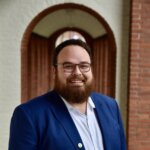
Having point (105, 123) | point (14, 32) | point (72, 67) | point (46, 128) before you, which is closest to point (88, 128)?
point (105, 123)

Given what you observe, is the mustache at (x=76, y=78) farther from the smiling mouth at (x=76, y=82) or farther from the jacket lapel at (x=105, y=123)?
the jacket lapel at (x=105, y=123)

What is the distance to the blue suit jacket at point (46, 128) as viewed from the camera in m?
1.76

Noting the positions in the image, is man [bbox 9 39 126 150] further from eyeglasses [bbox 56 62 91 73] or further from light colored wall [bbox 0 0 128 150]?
light colored wall [bbox 0 0 128 150]

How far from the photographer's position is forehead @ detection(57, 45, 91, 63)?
1845mm

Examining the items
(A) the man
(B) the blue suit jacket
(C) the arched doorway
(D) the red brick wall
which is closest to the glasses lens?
(A) the man

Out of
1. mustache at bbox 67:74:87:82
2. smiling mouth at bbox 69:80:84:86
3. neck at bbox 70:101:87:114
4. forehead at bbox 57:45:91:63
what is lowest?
neck at bbox 70:101:87:114

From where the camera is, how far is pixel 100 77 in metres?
9.12

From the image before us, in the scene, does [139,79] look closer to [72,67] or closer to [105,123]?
[105,123]

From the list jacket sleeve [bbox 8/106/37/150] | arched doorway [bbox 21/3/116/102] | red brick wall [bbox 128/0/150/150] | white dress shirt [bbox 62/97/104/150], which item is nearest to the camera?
jacket sleeve [bbox 8/106/37/150]

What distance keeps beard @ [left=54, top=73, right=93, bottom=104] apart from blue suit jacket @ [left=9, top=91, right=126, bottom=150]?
0.05m

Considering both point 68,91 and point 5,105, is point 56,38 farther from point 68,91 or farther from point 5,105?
point 68,91

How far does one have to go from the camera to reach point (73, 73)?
183cm

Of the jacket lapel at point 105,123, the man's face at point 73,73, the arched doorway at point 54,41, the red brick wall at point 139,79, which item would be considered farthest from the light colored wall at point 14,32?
the man's face at point 73,73

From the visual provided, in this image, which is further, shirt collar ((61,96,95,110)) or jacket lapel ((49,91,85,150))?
shirt collar ((61,96,95,110))
